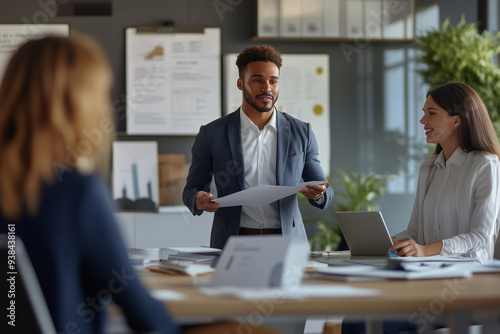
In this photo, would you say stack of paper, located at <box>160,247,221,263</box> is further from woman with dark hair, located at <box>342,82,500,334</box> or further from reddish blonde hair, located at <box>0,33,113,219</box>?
reddish blonde hair, located at <box>0,33,113,219</box>

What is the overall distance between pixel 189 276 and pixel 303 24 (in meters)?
4.04

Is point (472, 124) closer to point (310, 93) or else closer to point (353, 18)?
point (310, 93)

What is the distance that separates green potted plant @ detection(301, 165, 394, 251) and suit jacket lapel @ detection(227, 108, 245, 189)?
7.49 feet

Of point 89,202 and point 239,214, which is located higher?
point 89,202

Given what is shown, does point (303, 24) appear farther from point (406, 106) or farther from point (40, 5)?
point (40, 5)

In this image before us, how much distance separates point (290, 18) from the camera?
5590 millimetres

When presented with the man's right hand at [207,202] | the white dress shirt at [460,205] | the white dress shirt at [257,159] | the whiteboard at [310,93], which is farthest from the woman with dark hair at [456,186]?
the whiteboard at [310,93]

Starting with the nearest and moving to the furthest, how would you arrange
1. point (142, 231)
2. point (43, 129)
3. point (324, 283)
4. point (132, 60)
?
point (43, 129), point (324, 283), point (142, 231), point (132, 60)

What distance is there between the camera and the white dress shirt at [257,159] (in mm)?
2973

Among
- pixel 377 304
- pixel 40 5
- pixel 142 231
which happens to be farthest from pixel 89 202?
pixel 40 5

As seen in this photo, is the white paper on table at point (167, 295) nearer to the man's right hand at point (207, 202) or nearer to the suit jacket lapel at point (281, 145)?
the man's right hand at point (207, 202)

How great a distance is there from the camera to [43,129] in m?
1.22

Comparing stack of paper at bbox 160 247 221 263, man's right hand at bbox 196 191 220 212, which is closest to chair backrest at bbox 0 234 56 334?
stack of paper at bbox 160 247 221 263

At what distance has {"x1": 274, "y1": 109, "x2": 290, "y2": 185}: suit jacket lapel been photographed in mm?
3029
